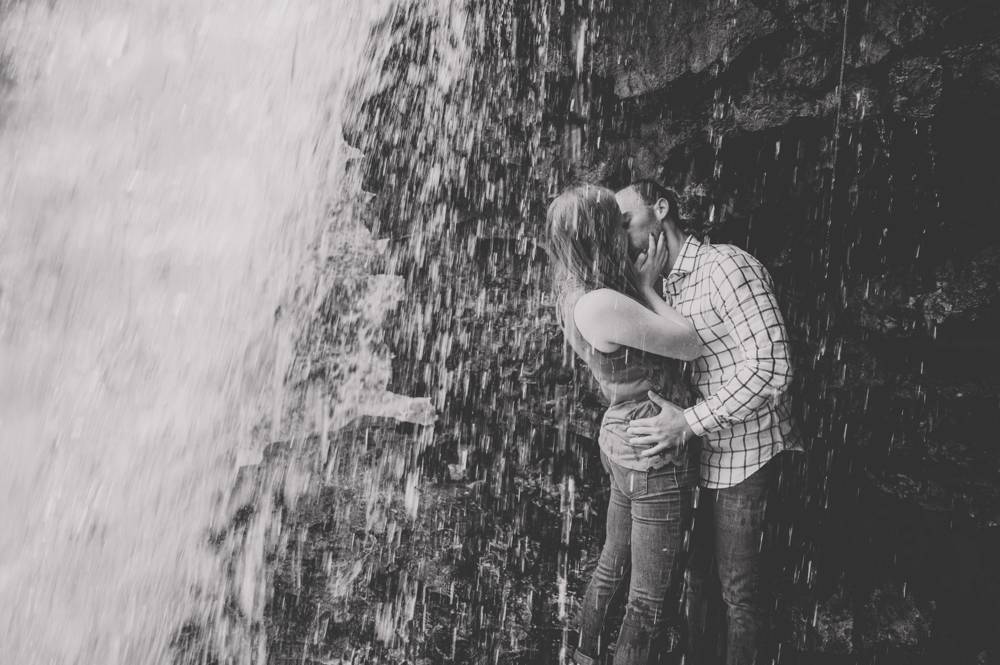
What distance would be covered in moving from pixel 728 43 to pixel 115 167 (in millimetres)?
9477

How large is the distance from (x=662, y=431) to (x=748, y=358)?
0.51 metres

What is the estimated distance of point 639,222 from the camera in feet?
10.6

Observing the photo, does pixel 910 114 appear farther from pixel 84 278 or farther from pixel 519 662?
pixel 84 278

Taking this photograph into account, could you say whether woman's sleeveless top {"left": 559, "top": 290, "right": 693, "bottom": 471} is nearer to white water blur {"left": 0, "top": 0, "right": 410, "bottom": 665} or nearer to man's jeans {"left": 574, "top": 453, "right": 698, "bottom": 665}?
man's jeans {"left": 574, "top": 453, "right": 698, "bottom": 665}

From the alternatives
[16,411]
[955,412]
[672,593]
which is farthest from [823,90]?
[16,411]

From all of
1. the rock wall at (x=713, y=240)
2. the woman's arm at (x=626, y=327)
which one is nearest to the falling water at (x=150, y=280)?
the rock wall at (x=713, y=240)

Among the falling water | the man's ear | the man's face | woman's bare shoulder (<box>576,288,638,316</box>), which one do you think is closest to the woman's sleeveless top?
woman's bare shoulder (<box>576,288,638,316</box>)

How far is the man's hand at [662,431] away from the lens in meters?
2.75

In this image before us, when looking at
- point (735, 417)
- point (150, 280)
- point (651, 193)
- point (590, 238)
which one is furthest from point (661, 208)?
point (150, 280)

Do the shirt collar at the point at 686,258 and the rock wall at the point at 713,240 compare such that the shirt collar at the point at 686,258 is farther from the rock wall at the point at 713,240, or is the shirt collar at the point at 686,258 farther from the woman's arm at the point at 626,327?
the rock wall at the point at 713,240

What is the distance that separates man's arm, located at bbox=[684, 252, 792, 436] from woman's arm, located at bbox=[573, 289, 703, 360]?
248 millimetres

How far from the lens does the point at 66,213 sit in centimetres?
1012

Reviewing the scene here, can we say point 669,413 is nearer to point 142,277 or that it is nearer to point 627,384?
point 627,384

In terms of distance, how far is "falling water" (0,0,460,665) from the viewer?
6.99 metres
